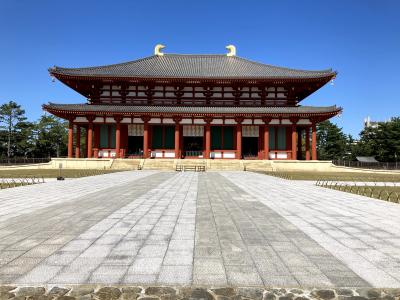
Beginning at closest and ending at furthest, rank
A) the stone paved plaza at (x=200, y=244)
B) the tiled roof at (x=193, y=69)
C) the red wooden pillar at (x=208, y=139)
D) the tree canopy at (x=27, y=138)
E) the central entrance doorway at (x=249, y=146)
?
the stone paved plaza at (x=200, y=244)
the red wooden pillar at (x=208, y=139)
the tiled roof at (x=193, y=69)
the central entrance doorway at (x=249, y=146)
the tree canopy at (x=27, y=138)

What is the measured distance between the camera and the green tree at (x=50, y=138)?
47188 millimetres

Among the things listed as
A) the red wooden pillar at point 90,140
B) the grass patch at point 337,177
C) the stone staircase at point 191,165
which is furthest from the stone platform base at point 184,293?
the red wooden pillar at point 90,140

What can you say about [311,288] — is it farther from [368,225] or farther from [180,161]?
[180,161]

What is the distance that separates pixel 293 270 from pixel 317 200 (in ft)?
19.0

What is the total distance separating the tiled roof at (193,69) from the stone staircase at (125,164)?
30.4 feet

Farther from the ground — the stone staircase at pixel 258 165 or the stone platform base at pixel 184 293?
the stone staircase at pixel 258 165

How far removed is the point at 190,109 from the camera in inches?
1105

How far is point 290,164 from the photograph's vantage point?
26938 millimetres

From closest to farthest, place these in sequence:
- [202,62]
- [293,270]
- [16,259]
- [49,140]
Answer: [293,270] → [16,259] → [202,62] → [49,140]

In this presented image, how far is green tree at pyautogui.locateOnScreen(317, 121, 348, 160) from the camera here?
5588cm

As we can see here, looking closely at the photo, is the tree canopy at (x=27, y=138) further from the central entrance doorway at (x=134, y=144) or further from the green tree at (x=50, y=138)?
the central entrance doorway at (x=134, y=144)

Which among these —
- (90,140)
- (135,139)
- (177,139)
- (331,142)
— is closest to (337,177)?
(177,139)

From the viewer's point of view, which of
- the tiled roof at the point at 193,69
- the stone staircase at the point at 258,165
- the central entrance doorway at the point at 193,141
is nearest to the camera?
the stone staircase at the point at 258,165

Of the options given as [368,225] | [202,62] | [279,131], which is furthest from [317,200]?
[202,62]
